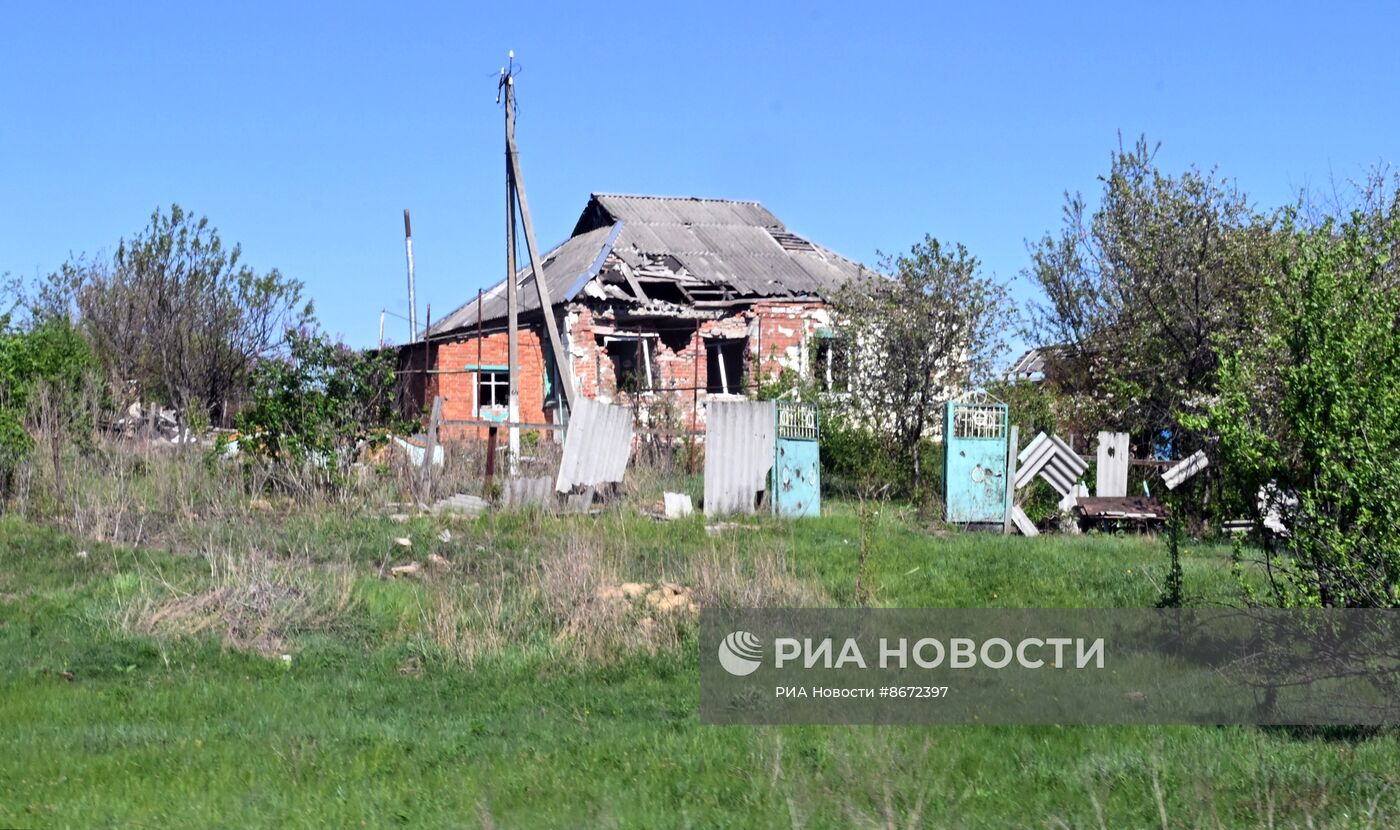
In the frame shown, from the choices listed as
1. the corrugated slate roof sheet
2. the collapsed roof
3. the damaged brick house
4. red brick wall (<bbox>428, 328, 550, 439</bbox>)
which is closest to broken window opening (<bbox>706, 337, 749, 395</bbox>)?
the damaged brick house

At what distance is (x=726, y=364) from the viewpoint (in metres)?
29.1

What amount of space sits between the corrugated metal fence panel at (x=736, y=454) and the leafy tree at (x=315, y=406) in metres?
4.13

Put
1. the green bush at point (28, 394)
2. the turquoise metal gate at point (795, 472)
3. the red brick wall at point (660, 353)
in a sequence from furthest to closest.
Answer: the red brick wall at point (660, 353) → the turquoise metal gate at point (795, 472) → the green bush at point (28, 394)

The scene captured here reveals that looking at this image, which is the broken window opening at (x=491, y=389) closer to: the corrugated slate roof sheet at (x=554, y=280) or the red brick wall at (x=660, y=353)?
the red brick wall at (x=660, y=353)

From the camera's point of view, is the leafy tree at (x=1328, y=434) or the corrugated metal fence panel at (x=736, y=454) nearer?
the leafy tree at (x=1328, y=434)

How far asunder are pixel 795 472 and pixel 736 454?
762 millimetres

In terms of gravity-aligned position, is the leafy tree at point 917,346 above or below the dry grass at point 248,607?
above

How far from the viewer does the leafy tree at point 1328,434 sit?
6387 mm

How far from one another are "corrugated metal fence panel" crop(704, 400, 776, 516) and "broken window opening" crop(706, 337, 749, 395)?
12137 millimetres

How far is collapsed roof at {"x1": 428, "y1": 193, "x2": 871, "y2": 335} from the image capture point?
90.6 feet

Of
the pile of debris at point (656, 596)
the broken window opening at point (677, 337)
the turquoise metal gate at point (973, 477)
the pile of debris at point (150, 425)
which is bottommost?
the pile of debris at point (656, 596)

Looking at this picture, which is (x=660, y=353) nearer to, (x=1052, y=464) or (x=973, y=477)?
(x=973, y=477)

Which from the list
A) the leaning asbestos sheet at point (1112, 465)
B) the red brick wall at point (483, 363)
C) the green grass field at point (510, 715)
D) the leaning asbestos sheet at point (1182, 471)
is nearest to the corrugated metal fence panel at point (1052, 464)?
the leaning asbestos sheet at point (1112, 465)

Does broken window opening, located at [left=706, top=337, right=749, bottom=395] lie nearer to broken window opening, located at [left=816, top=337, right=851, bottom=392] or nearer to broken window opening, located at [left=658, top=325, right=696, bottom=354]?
broken window opening, located at [left=658, top=325, right=696, bottom=354]
